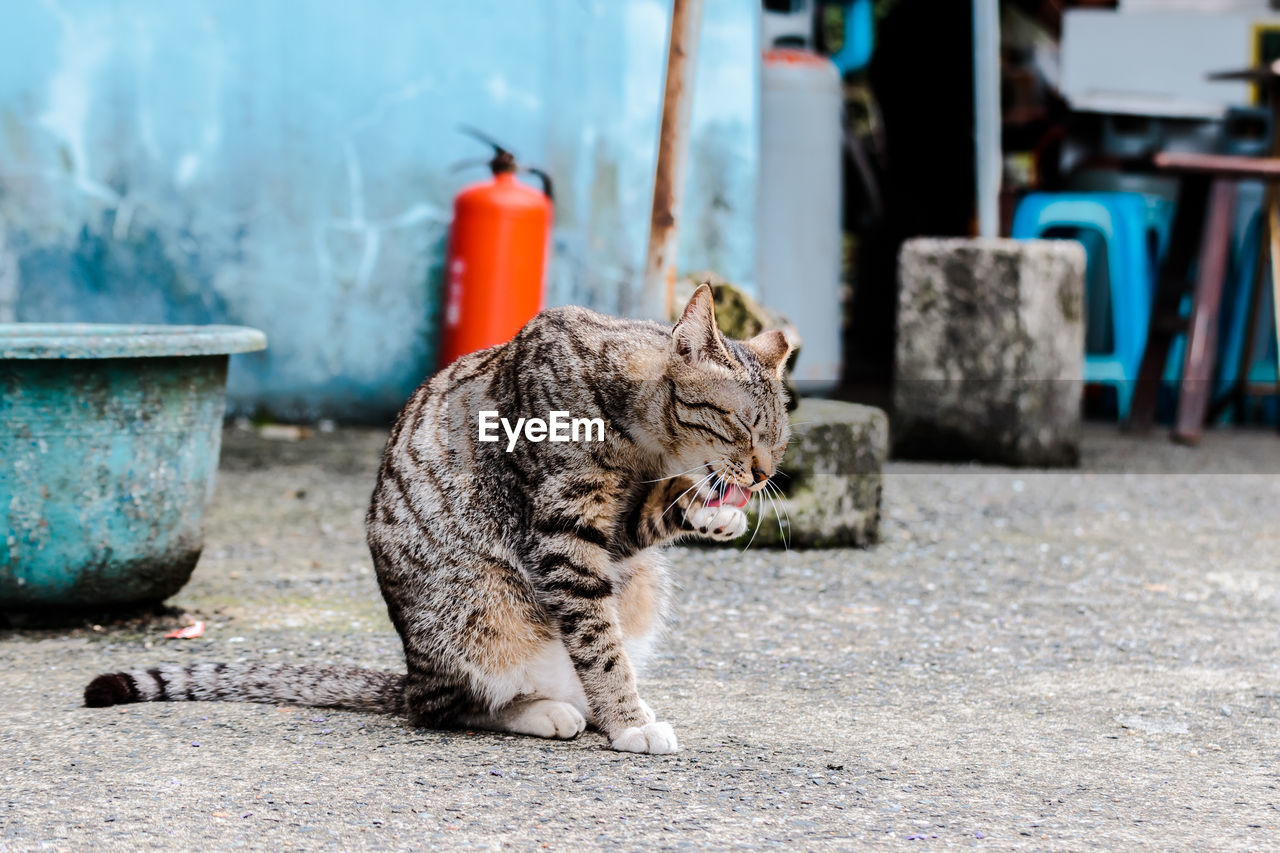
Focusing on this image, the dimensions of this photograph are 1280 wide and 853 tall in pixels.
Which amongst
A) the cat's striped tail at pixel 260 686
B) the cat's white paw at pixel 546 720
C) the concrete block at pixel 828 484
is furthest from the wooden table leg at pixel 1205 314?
the cat's striped tail at pixel 260 686

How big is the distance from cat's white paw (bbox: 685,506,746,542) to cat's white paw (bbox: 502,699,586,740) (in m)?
0.47

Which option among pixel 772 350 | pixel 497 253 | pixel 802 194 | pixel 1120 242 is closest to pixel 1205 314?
pixel 1120 242

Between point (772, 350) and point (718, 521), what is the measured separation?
372 millimetres

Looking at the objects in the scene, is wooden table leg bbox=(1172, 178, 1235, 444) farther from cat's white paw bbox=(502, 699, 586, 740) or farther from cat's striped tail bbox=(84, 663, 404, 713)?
cat's striped tail bbox=(84, 663, 404, 713)

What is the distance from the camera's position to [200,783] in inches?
98.0

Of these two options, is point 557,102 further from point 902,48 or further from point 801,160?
point 902,48

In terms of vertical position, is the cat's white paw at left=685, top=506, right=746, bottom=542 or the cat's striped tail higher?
the cat's white paw at left=685, top=506, right=746, bottom=542

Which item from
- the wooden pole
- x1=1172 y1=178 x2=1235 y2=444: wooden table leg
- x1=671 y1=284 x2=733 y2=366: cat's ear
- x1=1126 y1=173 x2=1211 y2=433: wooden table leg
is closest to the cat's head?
x1=671 y1=284 x2=733 y2=366: cat's ear

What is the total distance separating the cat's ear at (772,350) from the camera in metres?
2.80

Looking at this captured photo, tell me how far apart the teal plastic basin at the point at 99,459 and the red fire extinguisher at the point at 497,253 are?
8.91 ft

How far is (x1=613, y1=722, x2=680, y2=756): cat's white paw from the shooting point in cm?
271

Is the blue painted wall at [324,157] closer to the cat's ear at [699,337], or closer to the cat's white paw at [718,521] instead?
the cat's white paw at [718,521]

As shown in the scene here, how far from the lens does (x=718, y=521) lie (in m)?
2.84

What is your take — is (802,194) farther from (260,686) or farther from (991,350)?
(260,686)
